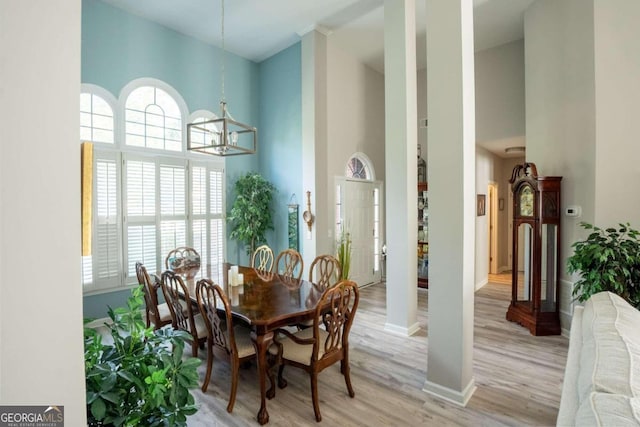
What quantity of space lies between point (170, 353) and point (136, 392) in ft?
0.61

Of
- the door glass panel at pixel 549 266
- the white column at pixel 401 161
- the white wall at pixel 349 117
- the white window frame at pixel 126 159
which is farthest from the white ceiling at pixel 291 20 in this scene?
the door glass panel at pixel 549 266

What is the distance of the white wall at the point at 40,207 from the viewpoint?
0.76 m

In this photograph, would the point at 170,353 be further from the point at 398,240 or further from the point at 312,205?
the point at 312,205

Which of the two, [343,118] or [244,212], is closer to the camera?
[244,212]

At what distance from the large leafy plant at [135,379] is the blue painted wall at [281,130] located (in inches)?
156

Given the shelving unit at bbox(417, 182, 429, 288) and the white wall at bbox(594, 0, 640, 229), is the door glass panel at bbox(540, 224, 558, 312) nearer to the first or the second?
the white wall at bbox(594, 0, 640, 229)

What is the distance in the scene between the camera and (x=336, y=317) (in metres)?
2.35

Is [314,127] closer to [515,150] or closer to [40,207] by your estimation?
[515,150]

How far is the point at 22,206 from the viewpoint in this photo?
79 cm

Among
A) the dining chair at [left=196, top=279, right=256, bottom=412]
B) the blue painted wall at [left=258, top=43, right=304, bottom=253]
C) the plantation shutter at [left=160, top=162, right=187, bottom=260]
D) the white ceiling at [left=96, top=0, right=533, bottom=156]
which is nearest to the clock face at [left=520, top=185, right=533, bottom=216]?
the white ceiling at [left=96, top=0, right=533, bottom=156]

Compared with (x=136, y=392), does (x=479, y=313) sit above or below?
below

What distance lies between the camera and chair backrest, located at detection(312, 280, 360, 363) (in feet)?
7.40

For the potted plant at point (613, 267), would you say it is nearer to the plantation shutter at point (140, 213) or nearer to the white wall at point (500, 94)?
the white wall at point (500, 94)

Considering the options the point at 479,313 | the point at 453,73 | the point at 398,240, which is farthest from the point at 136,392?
the point at 479,313
